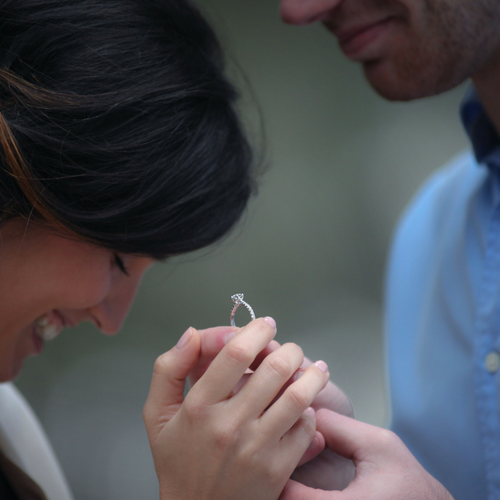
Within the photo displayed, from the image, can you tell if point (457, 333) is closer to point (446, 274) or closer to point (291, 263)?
point (446, 274)

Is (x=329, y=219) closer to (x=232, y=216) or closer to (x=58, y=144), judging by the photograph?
(x=232, y=216)

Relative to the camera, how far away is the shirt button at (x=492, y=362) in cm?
137

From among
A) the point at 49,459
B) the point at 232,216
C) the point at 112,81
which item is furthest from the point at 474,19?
the point at 49,459

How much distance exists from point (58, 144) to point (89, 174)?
3.1 inches

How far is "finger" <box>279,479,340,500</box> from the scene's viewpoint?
888mm

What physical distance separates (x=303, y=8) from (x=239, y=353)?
1.08 m

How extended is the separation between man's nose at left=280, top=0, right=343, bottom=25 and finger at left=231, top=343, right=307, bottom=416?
1049 mm

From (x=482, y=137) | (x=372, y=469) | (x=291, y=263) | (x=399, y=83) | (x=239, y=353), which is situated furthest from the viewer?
(x=291, y=263)

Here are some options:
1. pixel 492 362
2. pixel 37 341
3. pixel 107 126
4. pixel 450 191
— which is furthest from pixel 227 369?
pixel 450 191

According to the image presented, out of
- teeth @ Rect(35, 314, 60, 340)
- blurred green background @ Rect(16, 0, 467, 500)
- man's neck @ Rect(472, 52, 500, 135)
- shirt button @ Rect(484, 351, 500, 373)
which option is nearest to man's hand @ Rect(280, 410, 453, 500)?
shirt button @ Rect(484, 351, 500, 373)

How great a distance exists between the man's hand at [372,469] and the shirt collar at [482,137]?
1.05 m

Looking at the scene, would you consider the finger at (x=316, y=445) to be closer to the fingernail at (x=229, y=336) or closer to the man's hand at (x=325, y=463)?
the man's hand at (x=325, y=463)

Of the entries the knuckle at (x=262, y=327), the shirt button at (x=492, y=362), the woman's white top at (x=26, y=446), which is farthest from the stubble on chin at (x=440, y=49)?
the woman's white top at (x=26, y=446)

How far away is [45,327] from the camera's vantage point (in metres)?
1.18
